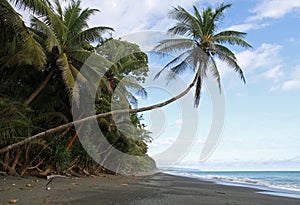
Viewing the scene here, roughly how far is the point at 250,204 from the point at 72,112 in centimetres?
881

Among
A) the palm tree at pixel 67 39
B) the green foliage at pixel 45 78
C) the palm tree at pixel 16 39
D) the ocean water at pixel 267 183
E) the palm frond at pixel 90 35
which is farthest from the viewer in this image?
the ocean water at pixel 267 183

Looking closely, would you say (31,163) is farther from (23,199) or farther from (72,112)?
(23,199)

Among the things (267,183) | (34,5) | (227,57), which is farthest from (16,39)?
(267,183)

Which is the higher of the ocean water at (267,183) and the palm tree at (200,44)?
the palm tree at (200,44)

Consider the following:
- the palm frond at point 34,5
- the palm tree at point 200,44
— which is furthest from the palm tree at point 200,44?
the palm frond at point 34,5

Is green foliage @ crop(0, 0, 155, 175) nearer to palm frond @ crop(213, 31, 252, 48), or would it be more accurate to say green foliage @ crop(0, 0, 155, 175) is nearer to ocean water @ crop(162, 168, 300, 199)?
palm frond @ crop(213, 31, 252, 48)

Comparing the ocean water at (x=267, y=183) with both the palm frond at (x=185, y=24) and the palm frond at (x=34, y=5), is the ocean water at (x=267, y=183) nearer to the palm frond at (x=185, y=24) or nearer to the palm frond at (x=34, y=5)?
the palm frond at (x=185, y=24)

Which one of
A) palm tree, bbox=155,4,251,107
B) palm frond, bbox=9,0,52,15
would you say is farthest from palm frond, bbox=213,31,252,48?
palm frond, bbox=9,0,52,15

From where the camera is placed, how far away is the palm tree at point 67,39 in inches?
454

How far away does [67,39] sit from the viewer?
1300 cm

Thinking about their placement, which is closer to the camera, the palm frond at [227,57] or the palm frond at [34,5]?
the palm frond at [34,5]

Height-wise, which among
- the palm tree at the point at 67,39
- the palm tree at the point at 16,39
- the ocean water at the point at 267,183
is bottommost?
the ocean water at the point at 267,183

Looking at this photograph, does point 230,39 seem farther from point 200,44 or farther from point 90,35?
point 90,35

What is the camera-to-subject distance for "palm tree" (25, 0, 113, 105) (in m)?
11.5
